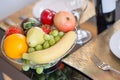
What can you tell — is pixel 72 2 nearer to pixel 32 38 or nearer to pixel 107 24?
pixel 107 24

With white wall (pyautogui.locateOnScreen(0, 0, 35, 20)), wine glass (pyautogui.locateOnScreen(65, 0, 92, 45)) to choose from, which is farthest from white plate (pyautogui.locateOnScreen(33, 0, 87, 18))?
white wall (pyautogui.locateOnScreen(0, 0, 35, 20))

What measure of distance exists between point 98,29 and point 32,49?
32cm

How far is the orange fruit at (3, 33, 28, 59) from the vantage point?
74 cm

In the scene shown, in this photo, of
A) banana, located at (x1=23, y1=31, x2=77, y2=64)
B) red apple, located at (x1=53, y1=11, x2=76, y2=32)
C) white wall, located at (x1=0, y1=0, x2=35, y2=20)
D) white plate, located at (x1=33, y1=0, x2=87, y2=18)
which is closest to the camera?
banana, located at (x1=23, y1=31, x2=77, y2=64)

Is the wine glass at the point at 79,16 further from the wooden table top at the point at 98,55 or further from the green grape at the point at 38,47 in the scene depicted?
the green grape at the point at 38,47

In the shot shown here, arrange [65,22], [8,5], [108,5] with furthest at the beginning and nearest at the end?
[8,5] < [108,5] < [65,22]

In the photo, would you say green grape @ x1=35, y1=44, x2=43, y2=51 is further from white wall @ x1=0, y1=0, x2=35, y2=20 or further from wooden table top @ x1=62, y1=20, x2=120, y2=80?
white wall @ x1=0, y1=0, x2=35, y2=20

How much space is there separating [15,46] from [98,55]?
0.27 meters

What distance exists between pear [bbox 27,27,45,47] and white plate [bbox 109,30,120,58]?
23 cm

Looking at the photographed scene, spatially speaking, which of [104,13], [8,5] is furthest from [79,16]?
[8,5]

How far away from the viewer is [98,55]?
800 millimetres

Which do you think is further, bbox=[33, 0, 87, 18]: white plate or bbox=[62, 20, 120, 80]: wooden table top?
bbox=[33, 0, 87, 18]: white plate

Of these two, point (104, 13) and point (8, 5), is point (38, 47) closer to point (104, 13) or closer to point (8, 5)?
point (104, 13)

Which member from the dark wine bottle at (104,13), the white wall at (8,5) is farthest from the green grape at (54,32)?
the white wall at (8,5)
